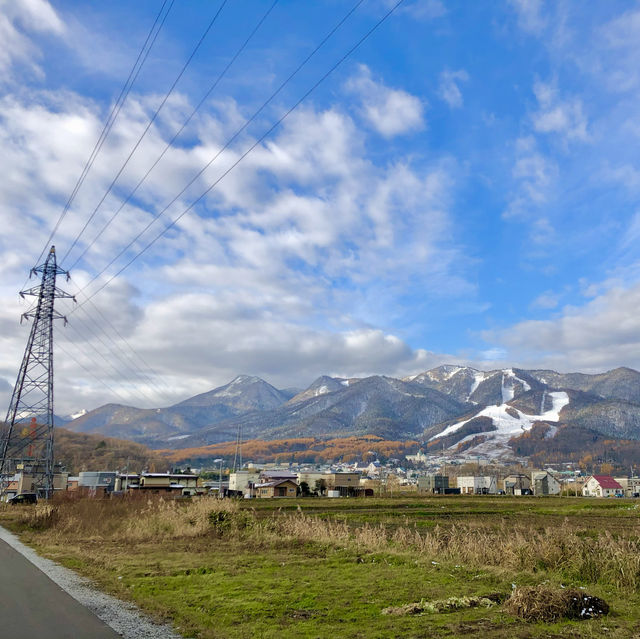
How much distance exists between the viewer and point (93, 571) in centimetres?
1795

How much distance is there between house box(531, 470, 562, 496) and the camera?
142250mm

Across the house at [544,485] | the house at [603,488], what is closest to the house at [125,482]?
the house at [544,485]

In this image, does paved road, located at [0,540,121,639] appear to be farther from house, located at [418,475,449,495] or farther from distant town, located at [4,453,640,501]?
house, located at [418,475,449,495]

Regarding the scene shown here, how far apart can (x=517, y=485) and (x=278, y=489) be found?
74083 mm

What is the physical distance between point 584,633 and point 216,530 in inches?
831

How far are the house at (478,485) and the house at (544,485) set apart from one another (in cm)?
1092

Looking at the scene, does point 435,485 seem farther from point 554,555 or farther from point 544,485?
A: point 554,555

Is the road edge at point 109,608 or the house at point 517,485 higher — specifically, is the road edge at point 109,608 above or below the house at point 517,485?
above

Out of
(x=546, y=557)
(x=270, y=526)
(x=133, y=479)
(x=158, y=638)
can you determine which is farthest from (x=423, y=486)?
(x=158, y=638)

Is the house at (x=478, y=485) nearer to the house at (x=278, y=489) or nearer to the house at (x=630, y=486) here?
the house at (x=630, y=486)

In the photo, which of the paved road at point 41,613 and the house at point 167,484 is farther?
the house at point 167,484

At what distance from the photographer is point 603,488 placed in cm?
14250

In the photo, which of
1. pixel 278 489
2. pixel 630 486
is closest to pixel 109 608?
pixel 278 489

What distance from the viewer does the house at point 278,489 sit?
117m
